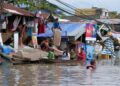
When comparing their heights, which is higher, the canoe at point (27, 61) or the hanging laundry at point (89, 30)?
the hanging laundry at point (89, 30)

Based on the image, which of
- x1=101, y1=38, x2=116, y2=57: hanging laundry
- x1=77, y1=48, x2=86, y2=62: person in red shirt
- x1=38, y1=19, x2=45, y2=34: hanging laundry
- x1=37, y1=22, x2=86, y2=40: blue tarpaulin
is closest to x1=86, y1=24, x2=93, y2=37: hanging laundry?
x1=37, y1=22, x2=86, y2=40: blue tarpaulin

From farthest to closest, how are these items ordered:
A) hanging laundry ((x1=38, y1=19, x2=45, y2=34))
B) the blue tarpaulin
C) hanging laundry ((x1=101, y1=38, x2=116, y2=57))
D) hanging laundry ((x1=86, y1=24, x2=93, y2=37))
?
1. hanging laundry ((x1=101, y1=38, x2=116, y2=57))
2. hanging laundry ((x1=86, y1=24, x2=93, y2=37))
3. the blue tarpaulin
4. hanging laundry ((x1=38, y1=19, x2=45, y2=34))

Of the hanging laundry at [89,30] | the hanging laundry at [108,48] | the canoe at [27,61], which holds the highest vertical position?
the hanging laundry at [89,30]

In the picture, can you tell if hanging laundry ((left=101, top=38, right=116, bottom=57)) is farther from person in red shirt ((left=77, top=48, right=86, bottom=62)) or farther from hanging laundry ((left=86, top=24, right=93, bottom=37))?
person in red shirt ((left=77, top=48, right=86, bottom=62))

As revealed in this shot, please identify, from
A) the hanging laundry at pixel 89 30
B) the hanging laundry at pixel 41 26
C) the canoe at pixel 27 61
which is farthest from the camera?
the hanging laundry at pixel 89 30

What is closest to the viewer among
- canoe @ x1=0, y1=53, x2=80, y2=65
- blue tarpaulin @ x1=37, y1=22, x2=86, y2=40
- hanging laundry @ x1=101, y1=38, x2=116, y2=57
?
canoe @ x1=0, y1=53, x2=80, y2=65

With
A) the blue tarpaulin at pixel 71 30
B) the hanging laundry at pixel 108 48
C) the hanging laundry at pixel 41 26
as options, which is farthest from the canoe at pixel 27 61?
the hanging laundry at pixel 108 48

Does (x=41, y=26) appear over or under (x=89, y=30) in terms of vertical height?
over

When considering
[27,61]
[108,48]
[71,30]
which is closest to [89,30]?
[71,30]

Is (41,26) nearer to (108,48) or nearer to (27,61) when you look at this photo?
(27,61)

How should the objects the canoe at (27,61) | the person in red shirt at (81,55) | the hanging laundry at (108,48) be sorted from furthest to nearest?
the hanging laundry at (108,48) → the person in red shirt at (81,55) → the canoe at (27,61)

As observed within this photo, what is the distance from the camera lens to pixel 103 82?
536 inches

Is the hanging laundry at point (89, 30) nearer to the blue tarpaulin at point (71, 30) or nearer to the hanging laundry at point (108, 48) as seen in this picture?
the blue tarpaulin at point (71, 30)

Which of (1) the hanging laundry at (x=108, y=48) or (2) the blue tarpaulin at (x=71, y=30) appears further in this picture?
(1) the hanging laundry at (x=108, y=48)
